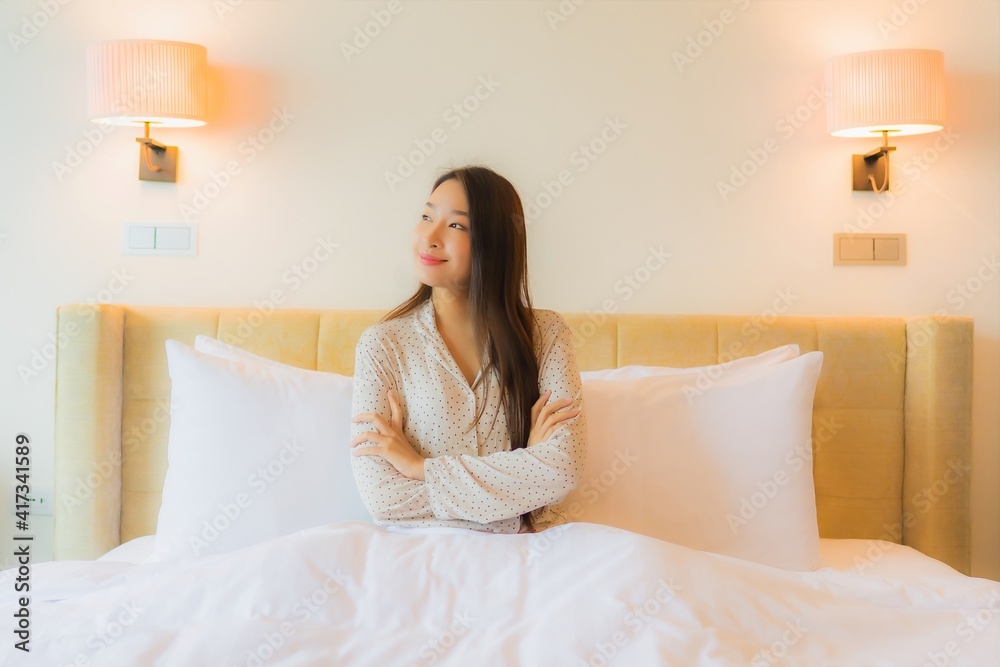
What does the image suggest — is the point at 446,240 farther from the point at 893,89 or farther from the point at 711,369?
the point at 893,89

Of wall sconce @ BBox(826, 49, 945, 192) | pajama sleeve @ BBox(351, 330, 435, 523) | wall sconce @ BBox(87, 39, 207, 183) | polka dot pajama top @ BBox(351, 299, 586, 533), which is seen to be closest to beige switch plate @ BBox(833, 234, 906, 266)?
wall sconce @ BBox(826, 49, 945, 192)

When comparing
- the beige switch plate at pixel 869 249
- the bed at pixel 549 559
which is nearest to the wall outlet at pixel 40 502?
the bed at pixel 549 559

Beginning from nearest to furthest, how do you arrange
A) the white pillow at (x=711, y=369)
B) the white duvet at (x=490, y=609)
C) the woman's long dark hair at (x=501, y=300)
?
the white duvet at (x=490, y=609) → the woman's long dark hair at (x=501, y=300) → the white pillow at (x=711, y=369)

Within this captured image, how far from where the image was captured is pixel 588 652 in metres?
1.17

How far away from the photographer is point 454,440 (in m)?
1.69

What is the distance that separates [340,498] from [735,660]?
899 mm

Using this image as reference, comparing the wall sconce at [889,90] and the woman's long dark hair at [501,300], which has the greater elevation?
the wall sconce at [889,90]

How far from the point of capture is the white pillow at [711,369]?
6.49 ft

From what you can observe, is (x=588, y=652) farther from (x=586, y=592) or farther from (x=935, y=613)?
(x=935, y=613)

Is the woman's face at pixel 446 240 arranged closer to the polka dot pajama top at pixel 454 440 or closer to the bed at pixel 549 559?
the polka dot pajama top at pixel 454 440

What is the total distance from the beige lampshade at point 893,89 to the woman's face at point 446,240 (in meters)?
1.04

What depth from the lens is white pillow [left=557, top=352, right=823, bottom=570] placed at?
179 centimetres

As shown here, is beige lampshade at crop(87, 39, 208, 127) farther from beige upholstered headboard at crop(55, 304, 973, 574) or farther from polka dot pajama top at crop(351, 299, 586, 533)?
polka dot pajama top at crop(351, 299, 586, 533)

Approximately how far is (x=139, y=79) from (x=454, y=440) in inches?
45.9
